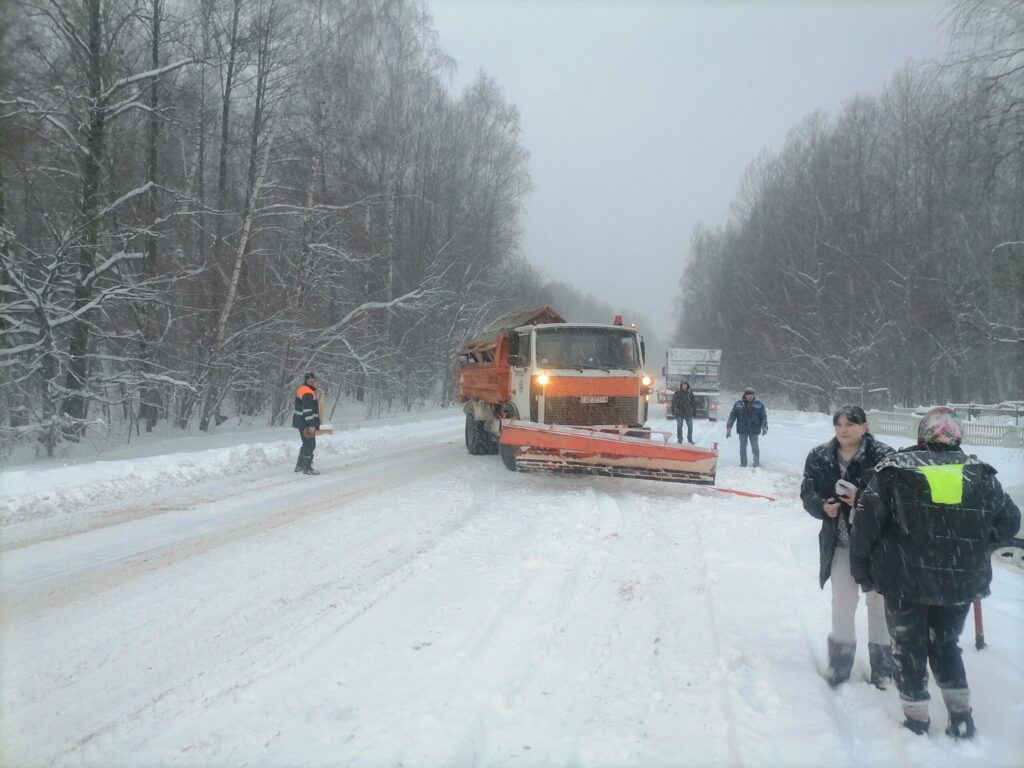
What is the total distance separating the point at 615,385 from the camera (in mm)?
10023

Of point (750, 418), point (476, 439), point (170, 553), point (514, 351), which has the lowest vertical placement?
point (170, 553)

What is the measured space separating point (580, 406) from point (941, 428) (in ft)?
22.9

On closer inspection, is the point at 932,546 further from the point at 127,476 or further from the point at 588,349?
the point at 127,476

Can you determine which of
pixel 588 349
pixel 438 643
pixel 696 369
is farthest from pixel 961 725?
pixel 696 369

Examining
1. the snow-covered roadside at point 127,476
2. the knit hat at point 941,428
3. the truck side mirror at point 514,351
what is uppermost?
the truck side mirror at point 514,351

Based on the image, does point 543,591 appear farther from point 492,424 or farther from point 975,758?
point 492,424

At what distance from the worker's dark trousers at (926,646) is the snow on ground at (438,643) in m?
0.26

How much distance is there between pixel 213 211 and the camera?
14.5 m

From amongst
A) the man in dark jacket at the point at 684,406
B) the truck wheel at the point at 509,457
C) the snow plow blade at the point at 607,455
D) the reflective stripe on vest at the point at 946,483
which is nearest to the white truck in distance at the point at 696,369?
the man in dark jacket at the point at 684,406

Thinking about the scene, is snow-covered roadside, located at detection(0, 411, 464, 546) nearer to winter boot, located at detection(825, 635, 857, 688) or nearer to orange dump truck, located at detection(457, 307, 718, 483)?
orange dump truck, located at detection(457, 307, 718, 483)

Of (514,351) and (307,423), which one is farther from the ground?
(514,351)

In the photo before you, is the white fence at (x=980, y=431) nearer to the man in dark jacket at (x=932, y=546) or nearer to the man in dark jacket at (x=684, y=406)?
the man in dark jacket at (x=684, y=406)

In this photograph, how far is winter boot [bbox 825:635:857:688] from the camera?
3.46 metres

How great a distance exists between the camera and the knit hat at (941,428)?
2.92 metres
